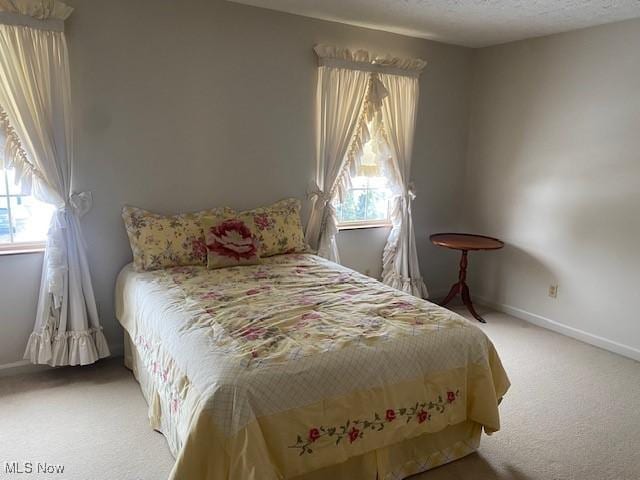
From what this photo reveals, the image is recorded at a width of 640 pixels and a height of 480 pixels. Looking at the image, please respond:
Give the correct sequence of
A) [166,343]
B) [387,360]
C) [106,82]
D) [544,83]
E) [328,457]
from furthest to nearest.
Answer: [544,83]
[106,82]
[166,343]
[387,360]
[328,457]

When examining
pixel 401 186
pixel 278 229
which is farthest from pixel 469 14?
pixel 278 229

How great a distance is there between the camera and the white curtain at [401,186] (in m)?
3.97

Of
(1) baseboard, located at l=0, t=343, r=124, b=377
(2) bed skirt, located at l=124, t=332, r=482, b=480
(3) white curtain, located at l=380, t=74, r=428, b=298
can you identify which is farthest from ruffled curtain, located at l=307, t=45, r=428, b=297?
(1) baseboard, located at l=0, t=343, r=124, b=377

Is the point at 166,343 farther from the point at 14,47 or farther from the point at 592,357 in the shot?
the point at 592,357

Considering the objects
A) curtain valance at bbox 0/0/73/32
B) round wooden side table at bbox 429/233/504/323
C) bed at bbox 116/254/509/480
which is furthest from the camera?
round wooden side table at bbox 429/233/504/323

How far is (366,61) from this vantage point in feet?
12.3

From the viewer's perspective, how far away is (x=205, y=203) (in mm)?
3369

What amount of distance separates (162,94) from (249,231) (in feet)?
3.54

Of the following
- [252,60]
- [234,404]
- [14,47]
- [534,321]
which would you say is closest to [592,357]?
[534,321]

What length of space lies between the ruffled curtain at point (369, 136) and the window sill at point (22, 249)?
189 cm

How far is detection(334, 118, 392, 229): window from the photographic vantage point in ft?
13.3

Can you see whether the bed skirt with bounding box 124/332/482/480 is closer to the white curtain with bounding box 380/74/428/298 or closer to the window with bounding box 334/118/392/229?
the white curtain with bounding box 380/74/428/298

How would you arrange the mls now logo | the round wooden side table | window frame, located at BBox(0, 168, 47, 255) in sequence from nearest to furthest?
the mls now logo
window frame, located at BBox(0, 168, 47, 255)
the round wooden side table

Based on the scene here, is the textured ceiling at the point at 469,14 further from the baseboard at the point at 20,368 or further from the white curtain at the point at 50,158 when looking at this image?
the baseboard at the point at 20,368
